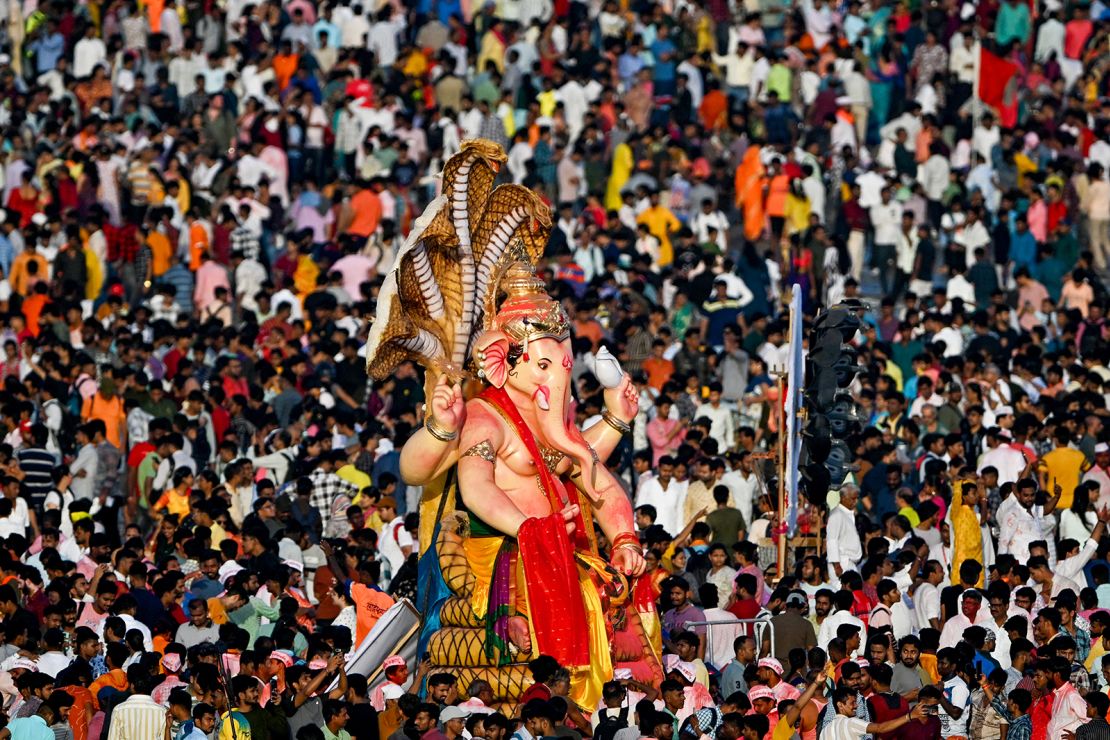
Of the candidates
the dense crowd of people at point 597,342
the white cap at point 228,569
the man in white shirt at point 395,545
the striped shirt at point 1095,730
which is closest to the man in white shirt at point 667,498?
the dense crowd of people at point 597,342

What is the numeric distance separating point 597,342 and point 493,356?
30.5 ft

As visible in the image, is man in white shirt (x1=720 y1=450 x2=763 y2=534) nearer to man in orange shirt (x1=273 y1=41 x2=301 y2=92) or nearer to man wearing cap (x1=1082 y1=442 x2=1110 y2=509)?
man wearing cap (x1=1082 y1=442 x2=1110 y2=509)

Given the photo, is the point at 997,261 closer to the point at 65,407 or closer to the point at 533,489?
the point at 65,407

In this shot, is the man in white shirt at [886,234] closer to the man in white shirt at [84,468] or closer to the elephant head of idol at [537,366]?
the man in white shirt at [84,468]

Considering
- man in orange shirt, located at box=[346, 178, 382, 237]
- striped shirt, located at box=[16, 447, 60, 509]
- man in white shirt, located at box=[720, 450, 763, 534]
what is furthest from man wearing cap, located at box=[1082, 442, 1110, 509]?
man in orange shirt, located at box=[346, 178, 382, 237]

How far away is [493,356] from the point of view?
2067cm

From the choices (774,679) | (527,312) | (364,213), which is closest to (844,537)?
(774,679)

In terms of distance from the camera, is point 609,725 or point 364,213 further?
point 364,213

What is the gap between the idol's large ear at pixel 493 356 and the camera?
20.7 metres

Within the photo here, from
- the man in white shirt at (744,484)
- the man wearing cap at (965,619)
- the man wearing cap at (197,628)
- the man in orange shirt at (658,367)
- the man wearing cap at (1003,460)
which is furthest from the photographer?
the man in orange shirt at (658,367)

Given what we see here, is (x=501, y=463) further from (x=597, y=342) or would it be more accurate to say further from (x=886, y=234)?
(x=886, y=234)

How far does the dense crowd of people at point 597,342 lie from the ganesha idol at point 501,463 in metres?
0.40

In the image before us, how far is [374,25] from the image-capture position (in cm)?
3884

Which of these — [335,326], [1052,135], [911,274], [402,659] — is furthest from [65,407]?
[1052,135]
